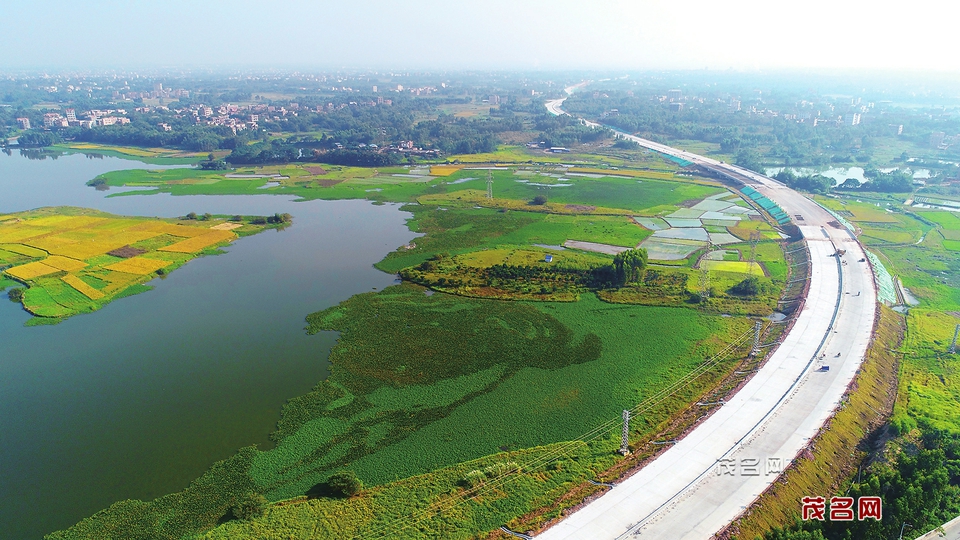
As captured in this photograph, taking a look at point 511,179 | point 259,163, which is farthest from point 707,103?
point 259,163

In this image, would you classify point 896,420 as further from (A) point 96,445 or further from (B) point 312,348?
(A) point 96,445

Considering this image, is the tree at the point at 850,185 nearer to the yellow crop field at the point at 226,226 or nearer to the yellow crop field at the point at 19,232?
the yellow crop field at the point at 226,226

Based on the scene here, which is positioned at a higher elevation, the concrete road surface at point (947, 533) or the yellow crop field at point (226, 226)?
the yellow crop field at point (226, 226)

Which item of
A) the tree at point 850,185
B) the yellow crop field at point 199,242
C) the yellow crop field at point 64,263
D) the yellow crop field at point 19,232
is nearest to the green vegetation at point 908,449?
the tree at point 850,185

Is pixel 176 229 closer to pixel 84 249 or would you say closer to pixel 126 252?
pixel 126 252

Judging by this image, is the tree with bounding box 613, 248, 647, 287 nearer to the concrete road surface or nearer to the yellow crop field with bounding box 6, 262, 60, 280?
the concrete road surface

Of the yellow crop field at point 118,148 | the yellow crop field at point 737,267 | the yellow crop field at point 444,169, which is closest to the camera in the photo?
the yellow crop field at point 737,267

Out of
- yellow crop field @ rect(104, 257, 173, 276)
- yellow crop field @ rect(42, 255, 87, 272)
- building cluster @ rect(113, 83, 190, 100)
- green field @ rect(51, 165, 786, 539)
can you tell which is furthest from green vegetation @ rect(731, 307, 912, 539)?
building cluster @ rect(113, 83, 190, 100)

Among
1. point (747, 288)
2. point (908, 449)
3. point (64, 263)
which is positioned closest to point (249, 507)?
point (908, 449)
